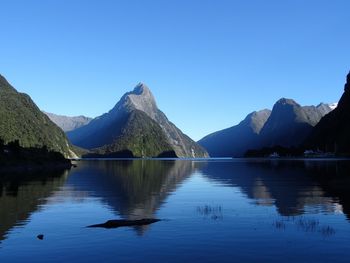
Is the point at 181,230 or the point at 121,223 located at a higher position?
the point at 121,223

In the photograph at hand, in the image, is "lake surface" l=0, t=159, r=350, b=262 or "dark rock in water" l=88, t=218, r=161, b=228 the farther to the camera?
"dark rock in water" l=88, t=218, r=161, b=228

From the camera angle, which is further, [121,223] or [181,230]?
[121,223]

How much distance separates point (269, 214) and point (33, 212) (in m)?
32.5

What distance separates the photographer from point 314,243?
39.8 m

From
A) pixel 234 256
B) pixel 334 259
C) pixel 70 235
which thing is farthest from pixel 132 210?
pixel 334 259

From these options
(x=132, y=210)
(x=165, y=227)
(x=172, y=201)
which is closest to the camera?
(x=165, y=227)

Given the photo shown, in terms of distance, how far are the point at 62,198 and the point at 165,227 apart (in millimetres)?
38022

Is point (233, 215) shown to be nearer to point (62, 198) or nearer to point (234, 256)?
point (234, 256)

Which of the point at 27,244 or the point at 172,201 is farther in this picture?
the point at 172,201

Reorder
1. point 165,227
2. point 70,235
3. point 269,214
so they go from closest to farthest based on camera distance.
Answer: point 70,235 < point 165,227 < point 269,214

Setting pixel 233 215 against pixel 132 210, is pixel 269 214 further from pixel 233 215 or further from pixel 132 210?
pixel 132 210

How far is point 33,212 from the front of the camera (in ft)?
200

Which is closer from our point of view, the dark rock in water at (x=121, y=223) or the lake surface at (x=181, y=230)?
the lake surface at (x=181, y=230)

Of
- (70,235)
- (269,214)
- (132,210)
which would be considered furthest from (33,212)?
(269,214)
